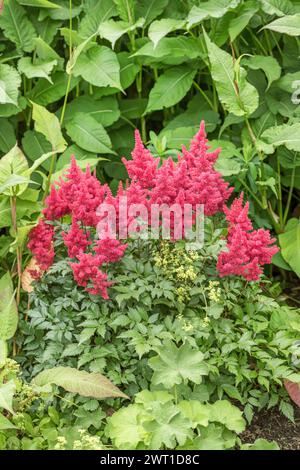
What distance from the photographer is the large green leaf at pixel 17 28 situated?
413 centimetres

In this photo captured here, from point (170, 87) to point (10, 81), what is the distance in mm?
786

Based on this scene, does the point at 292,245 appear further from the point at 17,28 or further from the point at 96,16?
the point at 17,28

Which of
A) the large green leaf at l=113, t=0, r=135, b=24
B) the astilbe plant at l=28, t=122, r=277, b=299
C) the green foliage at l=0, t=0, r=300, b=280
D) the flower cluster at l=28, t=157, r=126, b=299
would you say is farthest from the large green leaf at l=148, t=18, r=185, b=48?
the flower cluster at l=28, t=157, r=126, b=299

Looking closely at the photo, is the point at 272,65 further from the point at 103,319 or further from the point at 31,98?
the point at 103,319

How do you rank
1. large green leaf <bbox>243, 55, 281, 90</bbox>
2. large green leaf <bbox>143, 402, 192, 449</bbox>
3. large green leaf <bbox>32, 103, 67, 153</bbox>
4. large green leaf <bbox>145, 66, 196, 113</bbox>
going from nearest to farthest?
large green leaf <bbox>143, 402, 192, 449</bbox> → large green leaf <bbox>32, 103, 67, 153</bbox> → large green leaf <bbox>243, 55, 281, 90</bbox> → large green leaf <bbox>145, 66, 196, 113</bbox>

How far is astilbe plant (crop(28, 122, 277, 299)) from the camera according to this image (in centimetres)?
302

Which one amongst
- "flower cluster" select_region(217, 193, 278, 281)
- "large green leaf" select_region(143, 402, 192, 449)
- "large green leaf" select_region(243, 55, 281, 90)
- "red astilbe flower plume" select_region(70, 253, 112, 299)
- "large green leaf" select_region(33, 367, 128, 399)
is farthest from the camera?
"large green leaf" select_region(243, 55, 281, 90)

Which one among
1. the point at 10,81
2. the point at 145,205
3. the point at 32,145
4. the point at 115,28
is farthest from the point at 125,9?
the point at 145,205

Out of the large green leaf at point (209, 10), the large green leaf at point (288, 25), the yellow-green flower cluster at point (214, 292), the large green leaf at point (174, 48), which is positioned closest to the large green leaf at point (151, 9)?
the large green leaf at point (174, 48)

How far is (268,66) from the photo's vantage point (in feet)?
12.7

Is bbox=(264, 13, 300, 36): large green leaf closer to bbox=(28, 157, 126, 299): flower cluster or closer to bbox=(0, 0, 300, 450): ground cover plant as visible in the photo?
bbox=(0, 0, 300, 450): ground cover plant

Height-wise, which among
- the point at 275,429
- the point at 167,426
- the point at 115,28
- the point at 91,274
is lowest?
the point at 275,429

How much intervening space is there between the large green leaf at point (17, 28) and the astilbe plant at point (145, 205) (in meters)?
1.27
